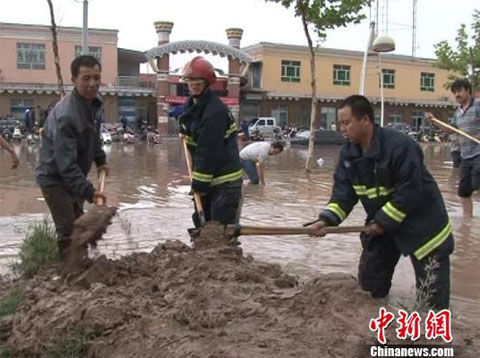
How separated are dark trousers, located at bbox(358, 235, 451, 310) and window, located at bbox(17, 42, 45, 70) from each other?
3873cm

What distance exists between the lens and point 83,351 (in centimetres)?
308

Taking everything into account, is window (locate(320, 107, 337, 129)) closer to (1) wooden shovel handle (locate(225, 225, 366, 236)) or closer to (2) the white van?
(2) the white van

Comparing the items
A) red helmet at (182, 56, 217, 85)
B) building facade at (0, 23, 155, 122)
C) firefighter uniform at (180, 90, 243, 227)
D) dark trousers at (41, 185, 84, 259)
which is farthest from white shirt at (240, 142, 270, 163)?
building facade at (0, 23, 155, 122)

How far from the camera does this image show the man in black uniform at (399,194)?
11.6ft

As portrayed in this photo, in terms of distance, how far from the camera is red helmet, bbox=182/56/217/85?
179 inches

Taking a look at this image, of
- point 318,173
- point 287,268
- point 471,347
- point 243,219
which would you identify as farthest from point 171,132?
point 471,347

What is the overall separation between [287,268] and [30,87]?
35841mm

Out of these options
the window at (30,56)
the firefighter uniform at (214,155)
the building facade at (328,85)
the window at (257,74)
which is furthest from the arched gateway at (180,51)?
the firefighter uniform at (214,155)

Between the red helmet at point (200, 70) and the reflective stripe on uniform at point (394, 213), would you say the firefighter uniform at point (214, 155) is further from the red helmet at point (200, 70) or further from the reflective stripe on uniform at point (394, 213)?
the reflective stripe on uniform at point (394, 213)

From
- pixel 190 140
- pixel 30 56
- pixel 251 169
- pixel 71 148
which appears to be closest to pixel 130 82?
pixel 30 56

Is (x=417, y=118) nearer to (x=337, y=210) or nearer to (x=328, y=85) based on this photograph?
(x=328, y=85)

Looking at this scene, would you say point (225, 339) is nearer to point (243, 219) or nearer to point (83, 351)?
point (83, 351)

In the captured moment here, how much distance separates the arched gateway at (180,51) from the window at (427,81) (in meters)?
17.7

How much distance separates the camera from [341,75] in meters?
47.6
